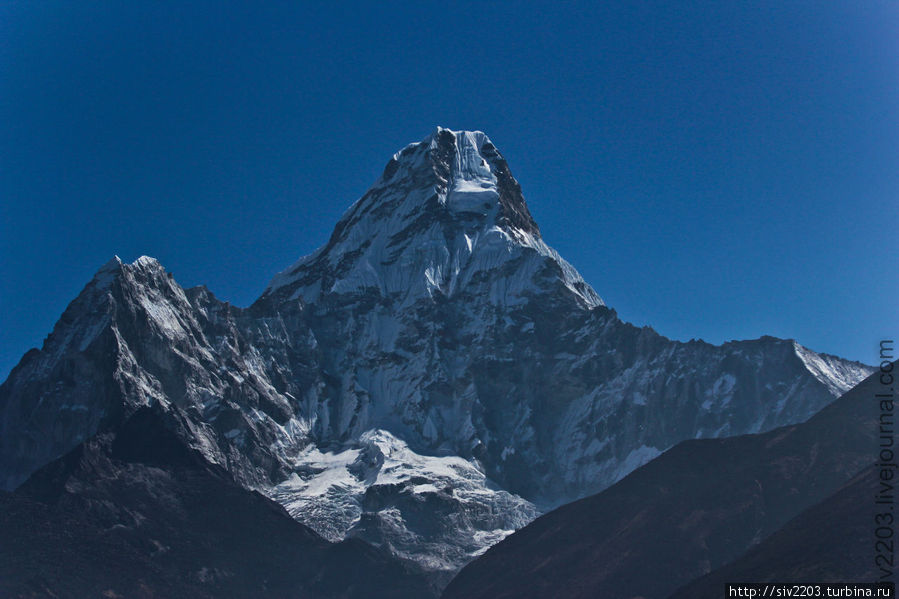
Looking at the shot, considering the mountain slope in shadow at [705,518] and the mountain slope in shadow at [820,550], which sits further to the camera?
the mountain slope in shadow at [705,518]

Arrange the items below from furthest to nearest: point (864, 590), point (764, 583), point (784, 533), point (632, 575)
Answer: point (632, 575)
point (784, 533)
point (764, 583)
point (864, 590)

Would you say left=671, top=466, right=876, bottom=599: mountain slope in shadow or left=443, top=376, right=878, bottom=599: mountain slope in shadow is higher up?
left=443, top=376, right=878, bottom=599: mountain slope in shadow

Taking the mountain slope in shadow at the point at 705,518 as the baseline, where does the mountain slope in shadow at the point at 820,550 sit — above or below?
below

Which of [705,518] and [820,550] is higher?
[705,518]

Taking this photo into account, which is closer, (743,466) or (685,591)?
(685,591)

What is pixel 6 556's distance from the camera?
198 m

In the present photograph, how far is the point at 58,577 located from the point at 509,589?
183 ft

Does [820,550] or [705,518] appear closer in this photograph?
[820,550]

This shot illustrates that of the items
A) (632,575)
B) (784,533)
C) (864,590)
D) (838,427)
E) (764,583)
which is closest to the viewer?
(864,590)

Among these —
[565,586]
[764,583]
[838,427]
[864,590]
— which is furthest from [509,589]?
[864,590]

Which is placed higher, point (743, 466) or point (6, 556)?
point (743, 466)

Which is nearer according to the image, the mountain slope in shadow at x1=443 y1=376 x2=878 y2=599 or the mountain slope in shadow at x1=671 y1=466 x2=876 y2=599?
the mountain slope in shadow at x1=671 y1=466 x2=876 y2=599

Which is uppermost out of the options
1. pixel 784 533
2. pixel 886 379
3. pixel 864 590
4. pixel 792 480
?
pixel 886 379

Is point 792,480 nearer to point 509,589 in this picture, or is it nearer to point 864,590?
point 509,589
